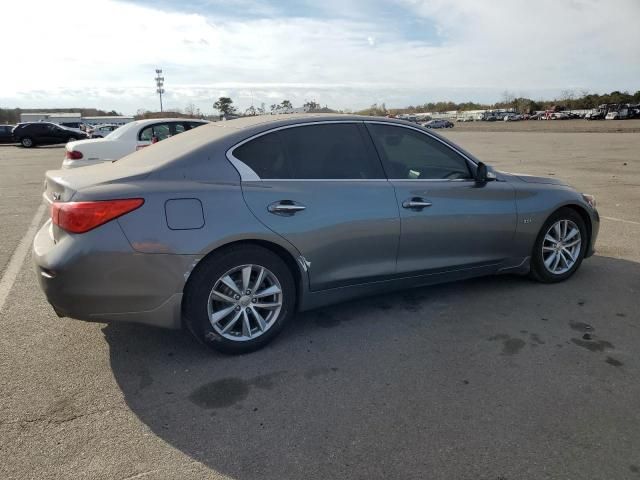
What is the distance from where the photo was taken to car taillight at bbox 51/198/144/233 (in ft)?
10.2

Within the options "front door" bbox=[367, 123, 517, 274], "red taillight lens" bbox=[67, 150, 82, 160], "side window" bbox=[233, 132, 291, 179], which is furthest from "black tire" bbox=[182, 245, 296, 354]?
"red taillight lens" bbox=[67, 150, 82, 160]

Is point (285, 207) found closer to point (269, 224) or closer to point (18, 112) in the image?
point (269, 224)

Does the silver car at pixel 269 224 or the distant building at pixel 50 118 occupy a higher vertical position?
the silver car at pixel 269 224

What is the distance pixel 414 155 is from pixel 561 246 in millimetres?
1870

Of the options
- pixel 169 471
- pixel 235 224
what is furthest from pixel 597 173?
pixel 169 471

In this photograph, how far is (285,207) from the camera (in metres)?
3.58

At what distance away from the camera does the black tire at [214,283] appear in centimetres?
334

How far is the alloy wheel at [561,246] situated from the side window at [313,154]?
2020 millimetres

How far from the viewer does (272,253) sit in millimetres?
3580

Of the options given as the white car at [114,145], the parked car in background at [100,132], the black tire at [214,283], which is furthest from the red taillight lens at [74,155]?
the parked car in background at [100,132]

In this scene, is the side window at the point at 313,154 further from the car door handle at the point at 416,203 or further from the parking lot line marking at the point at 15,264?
the parking lot line marking at the point at 15,264

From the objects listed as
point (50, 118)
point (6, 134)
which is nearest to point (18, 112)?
point (50, 118)

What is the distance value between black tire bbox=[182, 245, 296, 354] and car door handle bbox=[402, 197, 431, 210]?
1105 millimetres

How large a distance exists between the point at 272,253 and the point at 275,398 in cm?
100
